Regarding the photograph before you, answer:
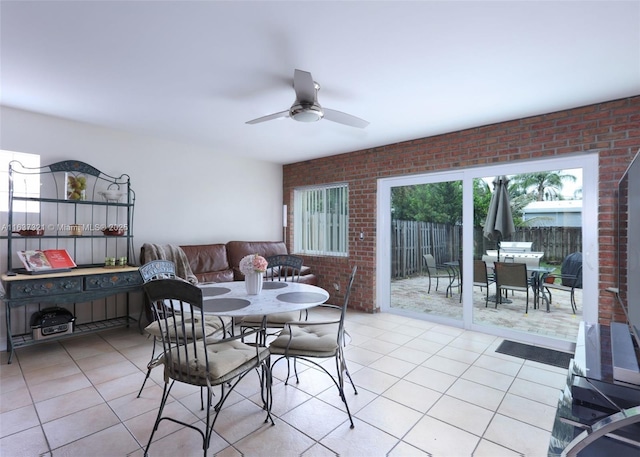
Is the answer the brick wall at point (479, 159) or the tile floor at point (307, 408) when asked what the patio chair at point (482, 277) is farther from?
the brick wall at point (479, 159)

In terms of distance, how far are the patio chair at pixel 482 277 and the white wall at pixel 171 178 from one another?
11.4 feet

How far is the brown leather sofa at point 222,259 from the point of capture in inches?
168

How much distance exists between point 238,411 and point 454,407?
152 cm

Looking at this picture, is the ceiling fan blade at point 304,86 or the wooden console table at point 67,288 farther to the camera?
the wooden console table at point 67,288

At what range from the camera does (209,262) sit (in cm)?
444

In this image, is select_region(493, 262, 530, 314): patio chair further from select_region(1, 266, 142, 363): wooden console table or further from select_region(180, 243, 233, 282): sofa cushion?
select_region(1, 266, 142, 363): wooden console table

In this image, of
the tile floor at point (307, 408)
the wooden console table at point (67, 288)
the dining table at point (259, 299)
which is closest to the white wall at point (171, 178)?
the wooden console table at point (67, 288)

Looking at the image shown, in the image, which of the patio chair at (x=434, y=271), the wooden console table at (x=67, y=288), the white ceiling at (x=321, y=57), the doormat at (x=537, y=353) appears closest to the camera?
the white ceiling at (x=321, y=57)

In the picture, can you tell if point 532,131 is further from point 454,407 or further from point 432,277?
point 454,407

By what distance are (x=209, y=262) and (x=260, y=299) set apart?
243 cm

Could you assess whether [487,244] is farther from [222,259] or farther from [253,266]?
[222,259]

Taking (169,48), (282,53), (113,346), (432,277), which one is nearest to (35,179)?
(113,346)

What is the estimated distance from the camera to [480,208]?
3775mm

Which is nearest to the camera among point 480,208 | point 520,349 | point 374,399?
point 374,399
